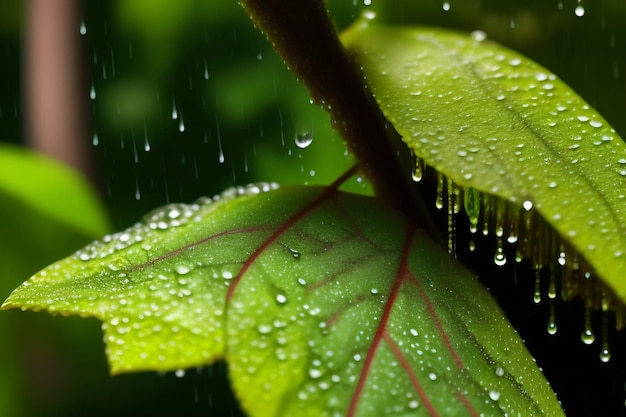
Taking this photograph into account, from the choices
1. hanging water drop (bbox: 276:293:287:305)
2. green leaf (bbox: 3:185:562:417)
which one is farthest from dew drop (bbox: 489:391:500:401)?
hanging water drop (bbox: 276:293:287:305)

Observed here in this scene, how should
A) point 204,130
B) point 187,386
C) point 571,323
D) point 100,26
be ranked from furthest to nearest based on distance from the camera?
point 100,26 → point 204,130 → point 187,386 → point 571,323

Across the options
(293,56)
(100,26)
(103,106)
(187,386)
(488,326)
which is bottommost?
(187,386)

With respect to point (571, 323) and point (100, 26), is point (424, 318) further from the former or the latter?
point (100, 26)

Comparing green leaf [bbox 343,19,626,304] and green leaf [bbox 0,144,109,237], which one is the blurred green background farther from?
green leaf [bbox 343,19,626,304]

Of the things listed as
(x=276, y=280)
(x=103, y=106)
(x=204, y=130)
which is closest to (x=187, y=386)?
(x=204, y=130)

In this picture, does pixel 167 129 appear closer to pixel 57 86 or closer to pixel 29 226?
pixel 57 86

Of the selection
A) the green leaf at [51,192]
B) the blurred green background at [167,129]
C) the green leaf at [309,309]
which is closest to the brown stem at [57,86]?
the blurred green background at [167,129]
